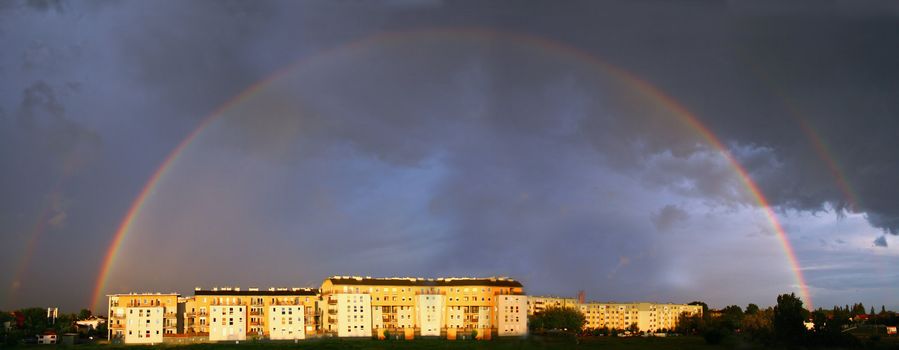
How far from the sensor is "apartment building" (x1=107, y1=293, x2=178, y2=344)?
10625cm

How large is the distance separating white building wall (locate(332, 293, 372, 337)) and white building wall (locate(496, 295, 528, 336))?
1977 centimetres

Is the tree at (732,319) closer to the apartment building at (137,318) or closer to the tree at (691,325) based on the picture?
the tree at (691,325)

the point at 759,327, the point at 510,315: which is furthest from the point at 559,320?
the point at 759,327

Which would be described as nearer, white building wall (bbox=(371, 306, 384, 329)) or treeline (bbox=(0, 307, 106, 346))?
treeline (bbox=(0, 307, 106, 346))

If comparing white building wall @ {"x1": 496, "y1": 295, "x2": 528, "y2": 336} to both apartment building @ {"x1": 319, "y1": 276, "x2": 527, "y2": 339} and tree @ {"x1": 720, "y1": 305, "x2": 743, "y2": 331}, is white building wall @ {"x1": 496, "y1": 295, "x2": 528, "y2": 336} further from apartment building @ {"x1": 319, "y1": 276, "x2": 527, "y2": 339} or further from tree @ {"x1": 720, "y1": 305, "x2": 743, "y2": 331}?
tree @ {"x1": 720, "y1": 305, "x2": 743, "y2": 331}

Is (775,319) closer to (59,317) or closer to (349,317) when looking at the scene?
(349,317)

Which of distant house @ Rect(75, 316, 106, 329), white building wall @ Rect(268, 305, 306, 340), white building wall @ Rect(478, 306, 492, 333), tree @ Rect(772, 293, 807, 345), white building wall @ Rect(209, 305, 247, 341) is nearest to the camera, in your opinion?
tree @ Rect(772, 293, 807, 345)

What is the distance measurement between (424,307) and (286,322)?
2113 centimetres

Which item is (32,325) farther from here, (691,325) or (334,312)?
(691,325)

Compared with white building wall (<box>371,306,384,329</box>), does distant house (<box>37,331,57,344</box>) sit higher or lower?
lower

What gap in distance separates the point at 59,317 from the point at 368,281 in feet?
175

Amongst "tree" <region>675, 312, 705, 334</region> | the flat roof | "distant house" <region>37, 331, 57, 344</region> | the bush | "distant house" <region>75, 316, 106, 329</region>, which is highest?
Result: the flat roof

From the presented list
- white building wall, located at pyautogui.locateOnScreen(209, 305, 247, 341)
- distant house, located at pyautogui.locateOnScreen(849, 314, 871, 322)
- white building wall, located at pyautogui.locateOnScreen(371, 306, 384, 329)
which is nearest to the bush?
white building wall, located at pyautogui.locateOnScreen(371, 306, 384, 329)

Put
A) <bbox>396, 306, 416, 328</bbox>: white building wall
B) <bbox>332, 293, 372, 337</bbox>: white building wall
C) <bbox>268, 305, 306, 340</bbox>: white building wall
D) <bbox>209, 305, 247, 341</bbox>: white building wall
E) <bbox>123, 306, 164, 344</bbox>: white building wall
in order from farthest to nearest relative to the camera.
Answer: <bbox>396, 306, 416, 328</bbox>: white building wall, <bbox>332, 293, 372, 337</bbox>: white building wall, <bbox>268, 305, 306, 340</bbox>: white building wall, <bbox>209, 305, 247, 341</bbox>: white building wall, <bbox>123, 306, 164, 344</bbox>: white building wall
